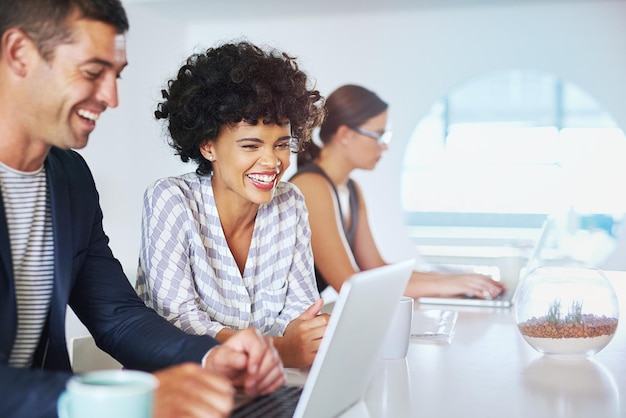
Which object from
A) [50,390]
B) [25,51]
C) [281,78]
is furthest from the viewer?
[281,78]

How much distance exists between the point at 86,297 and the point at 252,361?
0.44m

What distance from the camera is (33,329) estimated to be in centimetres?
137

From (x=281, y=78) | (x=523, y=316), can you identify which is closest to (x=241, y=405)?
(x=523, y=316)

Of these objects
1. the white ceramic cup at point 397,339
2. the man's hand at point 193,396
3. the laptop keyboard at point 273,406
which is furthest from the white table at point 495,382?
the man's hand at point 193,396

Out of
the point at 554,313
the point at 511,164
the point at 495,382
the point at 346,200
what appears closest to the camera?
the point at 495,382

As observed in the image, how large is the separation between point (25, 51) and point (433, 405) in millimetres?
801

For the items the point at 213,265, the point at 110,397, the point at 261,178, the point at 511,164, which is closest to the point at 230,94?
the point at 261,178

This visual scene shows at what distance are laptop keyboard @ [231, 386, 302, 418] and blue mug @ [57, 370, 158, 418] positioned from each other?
0.42m

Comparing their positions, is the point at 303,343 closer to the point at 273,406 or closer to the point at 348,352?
the point at 273,406

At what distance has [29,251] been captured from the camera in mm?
1352

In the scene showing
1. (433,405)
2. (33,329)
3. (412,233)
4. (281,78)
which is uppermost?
(281,78)

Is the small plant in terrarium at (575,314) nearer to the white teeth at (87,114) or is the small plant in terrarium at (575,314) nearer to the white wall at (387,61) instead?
the white teeth at (87,114)

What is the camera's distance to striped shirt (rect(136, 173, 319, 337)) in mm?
1793

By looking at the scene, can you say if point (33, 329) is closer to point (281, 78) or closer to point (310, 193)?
point (281, 78)
